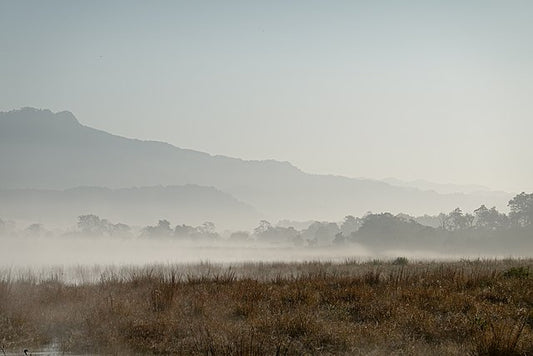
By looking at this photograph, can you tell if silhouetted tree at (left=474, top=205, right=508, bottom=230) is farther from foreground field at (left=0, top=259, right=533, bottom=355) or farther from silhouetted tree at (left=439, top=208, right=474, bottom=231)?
foreground field at (left=0, top=259, right=533, bottom=355)

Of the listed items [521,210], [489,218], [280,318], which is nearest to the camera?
[280,318]

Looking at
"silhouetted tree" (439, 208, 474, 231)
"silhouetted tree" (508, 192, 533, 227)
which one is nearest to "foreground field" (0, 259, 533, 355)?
"silhouetted tree" (508, 192, 533, 227)

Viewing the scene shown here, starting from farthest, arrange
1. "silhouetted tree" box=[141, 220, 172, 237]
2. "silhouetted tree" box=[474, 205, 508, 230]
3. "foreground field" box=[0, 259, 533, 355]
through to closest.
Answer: "silhouetted tree" box=[141, 220, 172, 237] < "silhouetted tree" box=[474, 205, 508, 230] < "foreground field" box=[0, 259, 533, 355]

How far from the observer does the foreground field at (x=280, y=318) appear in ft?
33.9

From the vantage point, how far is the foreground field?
33.9ft

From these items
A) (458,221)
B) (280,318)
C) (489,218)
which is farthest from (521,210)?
(280,318)

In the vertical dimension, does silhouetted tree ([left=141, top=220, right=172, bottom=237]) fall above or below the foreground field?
above

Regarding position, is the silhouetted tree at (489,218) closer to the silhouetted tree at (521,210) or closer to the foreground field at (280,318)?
the silhouetted tree at (521,210)

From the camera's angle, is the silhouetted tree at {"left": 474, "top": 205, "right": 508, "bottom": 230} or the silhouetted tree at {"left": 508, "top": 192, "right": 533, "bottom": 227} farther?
the silhouetted tree at {"left": 474, "top": 205, "right": 508, "bottom": 230}

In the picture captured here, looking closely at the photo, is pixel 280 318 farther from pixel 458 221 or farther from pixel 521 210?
pixel 458 221

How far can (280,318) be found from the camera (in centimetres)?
1176

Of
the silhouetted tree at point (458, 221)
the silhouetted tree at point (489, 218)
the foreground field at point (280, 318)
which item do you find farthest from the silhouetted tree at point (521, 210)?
the foreground field at point (280, 318)

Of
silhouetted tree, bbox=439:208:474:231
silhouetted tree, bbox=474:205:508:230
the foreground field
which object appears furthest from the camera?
silhouetted tree, bbox=439:208:474:231

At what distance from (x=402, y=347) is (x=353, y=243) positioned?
5071 inches
